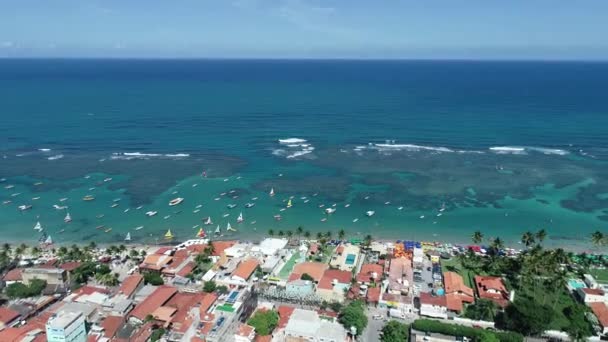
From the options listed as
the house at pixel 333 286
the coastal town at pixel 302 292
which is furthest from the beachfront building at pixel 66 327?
the house at pixel 333 286

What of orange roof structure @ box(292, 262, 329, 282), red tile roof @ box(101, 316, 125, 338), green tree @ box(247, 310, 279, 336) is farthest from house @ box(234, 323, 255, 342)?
orange roof structure @ box(292, 262, 329, 282)

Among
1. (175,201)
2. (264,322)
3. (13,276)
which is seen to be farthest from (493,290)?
(13,276)

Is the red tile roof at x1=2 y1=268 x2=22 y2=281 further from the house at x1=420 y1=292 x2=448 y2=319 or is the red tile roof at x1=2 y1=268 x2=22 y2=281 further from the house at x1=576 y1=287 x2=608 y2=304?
the house at x1=576 y1=287 x2=608 y2=304

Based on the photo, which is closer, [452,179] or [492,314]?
[492,314]

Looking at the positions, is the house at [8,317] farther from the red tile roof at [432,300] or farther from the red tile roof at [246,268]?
the red tile roof at [432,300]

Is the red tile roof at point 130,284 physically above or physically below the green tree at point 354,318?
below

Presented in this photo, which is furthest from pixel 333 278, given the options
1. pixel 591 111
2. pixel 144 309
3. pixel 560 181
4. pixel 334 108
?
pixel 591 111

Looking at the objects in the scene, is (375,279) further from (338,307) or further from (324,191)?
(324,191)
